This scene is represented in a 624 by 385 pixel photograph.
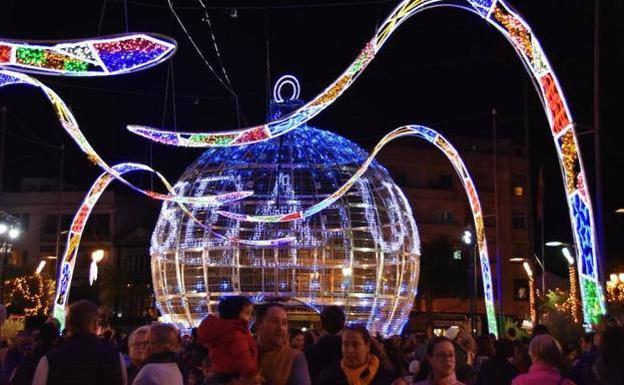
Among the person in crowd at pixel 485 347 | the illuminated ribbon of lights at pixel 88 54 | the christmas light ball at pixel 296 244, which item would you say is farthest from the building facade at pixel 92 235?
the person in crowd at pixel 485 347

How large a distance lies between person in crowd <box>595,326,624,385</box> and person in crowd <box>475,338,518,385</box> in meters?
4.72

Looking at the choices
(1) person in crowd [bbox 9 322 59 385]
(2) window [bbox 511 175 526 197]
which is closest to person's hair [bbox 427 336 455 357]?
(1) person in crowd [bbox 9 322 59 385]

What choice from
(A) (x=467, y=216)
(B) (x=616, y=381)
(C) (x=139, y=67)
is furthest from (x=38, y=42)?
(A) (x=467, y=216)

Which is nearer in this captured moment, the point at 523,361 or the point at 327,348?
the point at 327,348

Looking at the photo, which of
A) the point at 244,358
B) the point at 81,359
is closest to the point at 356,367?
the point at 244,358

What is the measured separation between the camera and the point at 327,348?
7.27 m

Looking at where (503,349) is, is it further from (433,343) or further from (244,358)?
(244,358)

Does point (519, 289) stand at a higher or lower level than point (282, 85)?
lower

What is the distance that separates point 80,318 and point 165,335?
58 centimetres

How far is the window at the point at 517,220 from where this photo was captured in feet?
205

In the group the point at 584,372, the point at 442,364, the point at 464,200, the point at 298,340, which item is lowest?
the point at 584,372

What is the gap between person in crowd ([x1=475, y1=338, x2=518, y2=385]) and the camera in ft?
27.6

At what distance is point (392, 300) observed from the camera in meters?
29.4

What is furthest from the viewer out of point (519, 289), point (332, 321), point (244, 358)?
point (519, 289)
